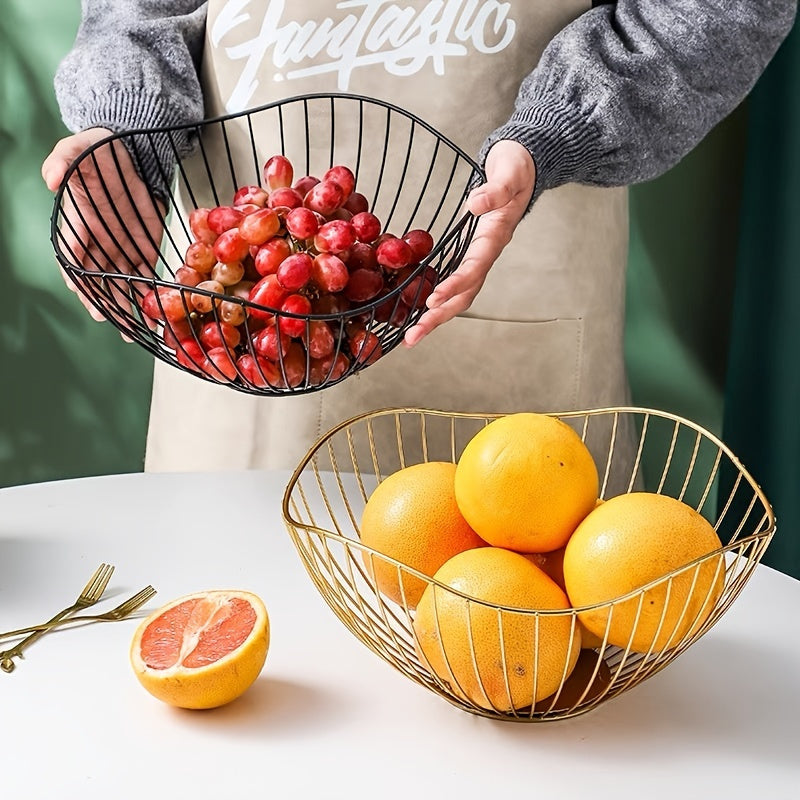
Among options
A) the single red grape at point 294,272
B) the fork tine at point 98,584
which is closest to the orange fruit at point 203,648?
the fork tine at point 98,584

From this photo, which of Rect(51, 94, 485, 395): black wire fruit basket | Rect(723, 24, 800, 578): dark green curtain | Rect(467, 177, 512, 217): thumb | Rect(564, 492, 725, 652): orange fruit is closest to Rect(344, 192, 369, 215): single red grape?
Rect(51, 94, 485, 395): black wire fruit basket

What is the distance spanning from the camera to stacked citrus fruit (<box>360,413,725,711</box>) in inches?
23.0

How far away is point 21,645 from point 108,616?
68mm

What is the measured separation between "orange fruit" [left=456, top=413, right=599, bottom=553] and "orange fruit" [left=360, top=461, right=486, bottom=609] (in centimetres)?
3

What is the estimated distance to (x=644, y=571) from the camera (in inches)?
23.1

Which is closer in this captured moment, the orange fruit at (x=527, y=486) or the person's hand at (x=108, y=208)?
the orange fruit at (x=527, y=486)

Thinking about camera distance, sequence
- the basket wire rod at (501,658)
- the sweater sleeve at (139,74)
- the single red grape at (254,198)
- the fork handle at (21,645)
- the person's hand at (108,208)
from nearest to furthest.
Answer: the basket wire rod at (501,658), the fork handle at (21,645), the single red grape at (254,198), the person's hand at (108,208), the sweater sleeve at (139,74)

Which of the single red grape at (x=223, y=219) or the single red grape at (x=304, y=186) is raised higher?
the single red grape at (x=304, y=186)

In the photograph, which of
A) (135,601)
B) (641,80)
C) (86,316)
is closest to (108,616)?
(135,601)

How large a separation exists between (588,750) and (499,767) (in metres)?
0.06

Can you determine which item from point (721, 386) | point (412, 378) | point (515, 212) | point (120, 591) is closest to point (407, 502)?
point (120, 591)

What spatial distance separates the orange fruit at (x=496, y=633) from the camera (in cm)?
58

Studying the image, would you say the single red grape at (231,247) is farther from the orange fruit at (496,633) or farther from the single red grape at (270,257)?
the orange fruit at (496,633)

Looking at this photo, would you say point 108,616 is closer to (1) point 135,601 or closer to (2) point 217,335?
(1) point 135,601
